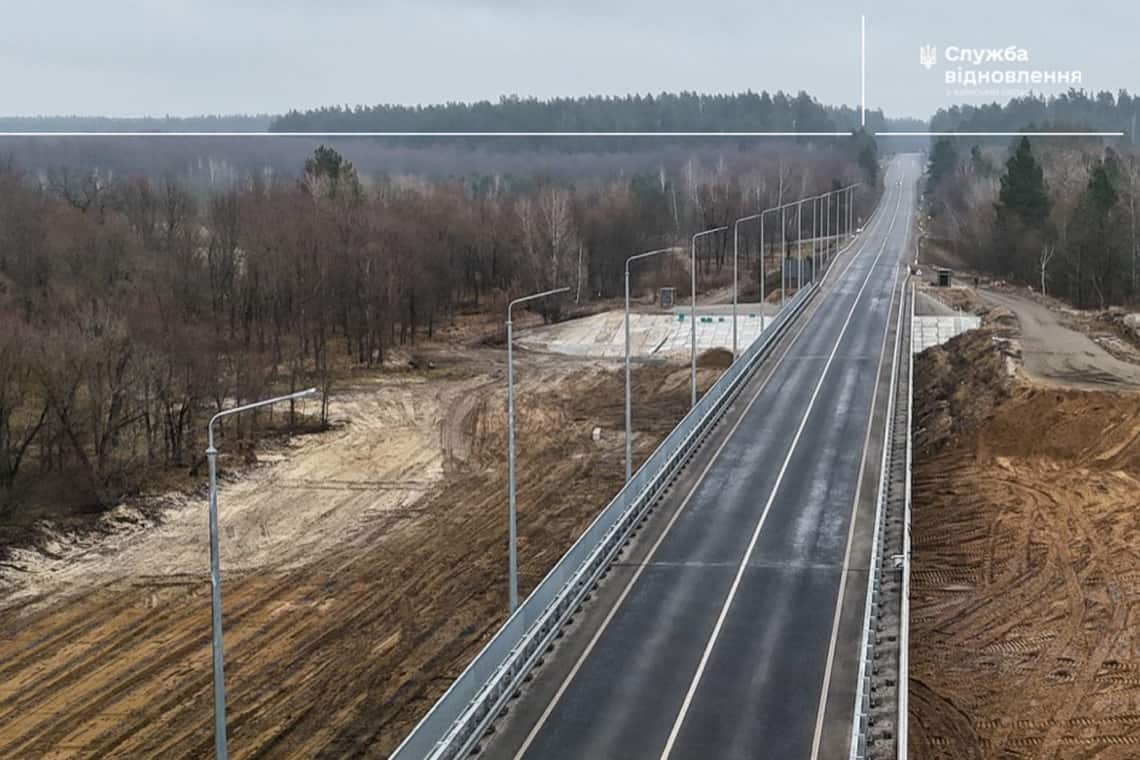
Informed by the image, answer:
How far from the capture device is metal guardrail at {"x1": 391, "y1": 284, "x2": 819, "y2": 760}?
24.4m

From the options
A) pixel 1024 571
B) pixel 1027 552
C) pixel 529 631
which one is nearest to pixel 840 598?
pixel 529 631

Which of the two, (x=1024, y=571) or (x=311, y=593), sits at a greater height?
(x=1024, y=571)

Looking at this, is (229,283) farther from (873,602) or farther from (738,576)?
(873,602)

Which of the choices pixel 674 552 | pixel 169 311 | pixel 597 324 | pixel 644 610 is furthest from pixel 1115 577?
pixel 597 324

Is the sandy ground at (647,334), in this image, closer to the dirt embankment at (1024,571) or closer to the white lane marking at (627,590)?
the white lane marking at (627,590)

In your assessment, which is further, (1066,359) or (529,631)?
(1066,359)

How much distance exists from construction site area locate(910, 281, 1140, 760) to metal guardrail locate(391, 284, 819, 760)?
8598 mm

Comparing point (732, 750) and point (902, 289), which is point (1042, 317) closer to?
point (902, 289)

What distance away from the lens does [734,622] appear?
105 ft

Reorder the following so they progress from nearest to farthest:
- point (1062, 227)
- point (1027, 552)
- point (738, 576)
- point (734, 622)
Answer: point (734, 622)
point (738, 576)
point (1027, 552)
point (1062, 227)

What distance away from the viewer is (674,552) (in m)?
37.7

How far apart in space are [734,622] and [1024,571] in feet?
49.4

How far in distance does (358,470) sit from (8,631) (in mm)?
21587

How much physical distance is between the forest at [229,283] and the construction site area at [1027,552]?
3223 cm
